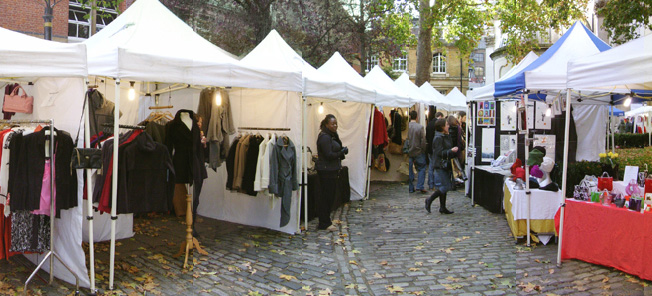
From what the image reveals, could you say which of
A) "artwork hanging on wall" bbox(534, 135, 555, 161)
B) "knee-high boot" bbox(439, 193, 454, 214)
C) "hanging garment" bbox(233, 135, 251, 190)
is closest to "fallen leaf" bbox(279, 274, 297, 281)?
"hanging garment" bbox(233, 135, 251, 190)

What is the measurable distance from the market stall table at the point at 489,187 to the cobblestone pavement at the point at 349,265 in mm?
743

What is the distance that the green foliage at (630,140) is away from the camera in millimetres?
22169

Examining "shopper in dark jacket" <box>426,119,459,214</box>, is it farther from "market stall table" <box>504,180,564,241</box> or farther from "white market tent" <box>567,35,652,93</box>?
"white market tent" <box>567,35,652,93</box>

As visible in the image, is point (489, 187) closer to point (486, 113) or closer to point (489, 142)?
point (489, 142)

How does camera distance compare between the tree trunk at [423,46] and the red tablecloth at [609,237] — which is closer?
the red tablecloth at [609,237]

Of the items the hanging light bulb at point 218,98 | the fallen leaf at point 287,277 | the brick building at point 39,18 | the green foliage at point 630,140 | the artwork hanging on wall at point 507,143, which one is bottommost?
the fallen leaf at point 287,277

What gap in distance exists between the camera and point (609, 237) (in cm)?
547

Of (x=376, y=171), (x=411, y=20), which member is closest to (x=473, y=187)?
(x=376, y=171)

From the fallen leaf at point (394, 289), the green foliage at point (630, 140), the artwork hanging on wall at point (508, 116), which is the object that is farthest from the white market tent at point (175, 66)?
the green foliage at point (630, 140)

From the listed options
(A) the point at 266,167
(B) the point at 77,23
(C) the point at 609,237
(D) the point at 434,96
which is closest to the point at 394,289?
(C) the point at 609,237

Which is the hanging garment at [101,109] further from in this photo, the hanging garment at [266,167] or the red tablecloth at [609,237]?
the red tablecloth at [609,237]

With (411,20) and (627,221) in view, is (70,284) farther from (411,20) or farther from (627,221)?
(411,20)

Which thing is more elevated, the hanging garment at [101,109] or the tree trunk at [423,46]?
the tree trunk at [423,46]

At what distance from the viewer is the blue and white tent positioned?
6.64 metres
